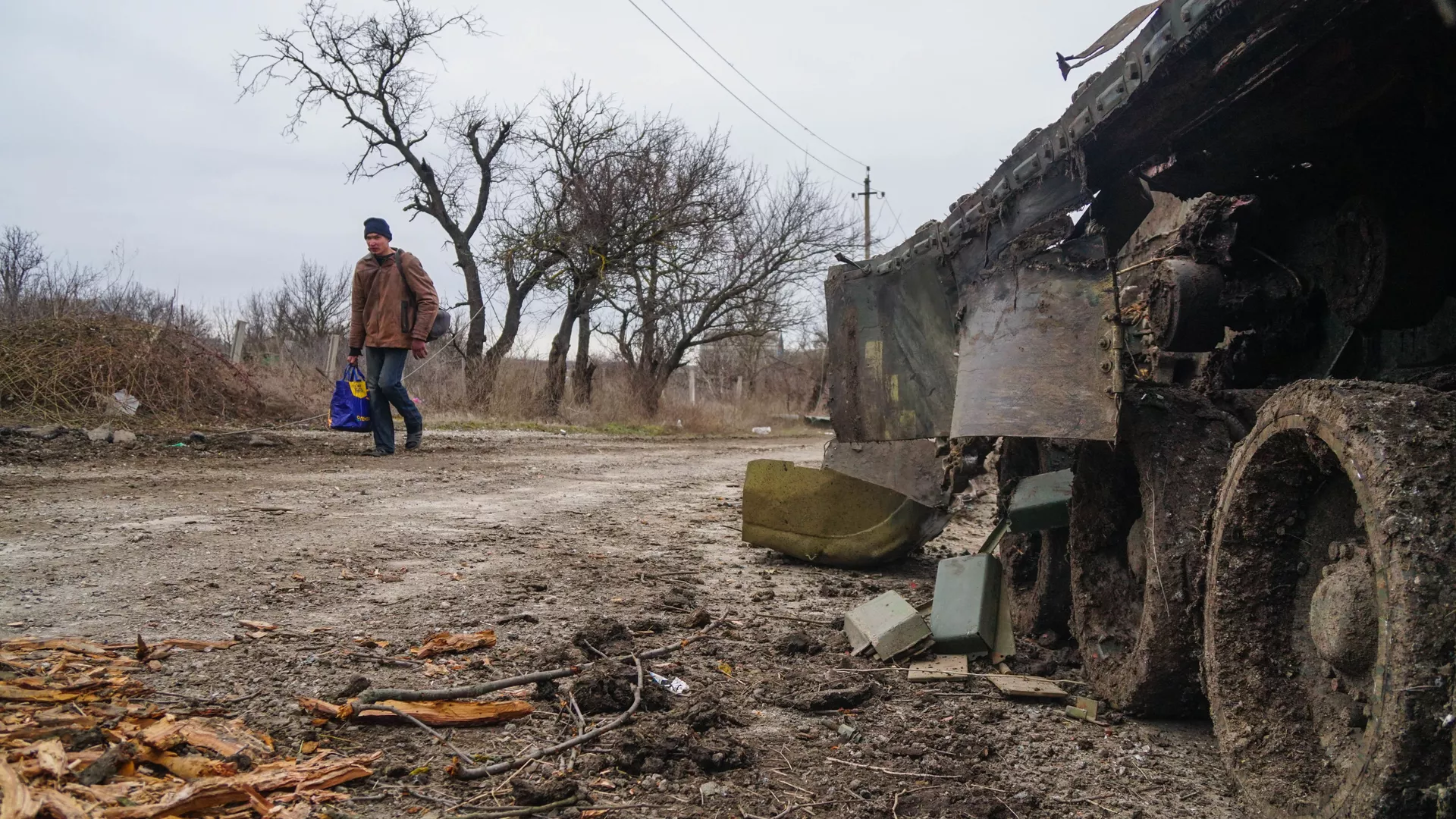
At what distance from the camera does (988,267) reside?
3275mm

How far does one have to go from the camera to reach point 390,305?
8195 millimetres

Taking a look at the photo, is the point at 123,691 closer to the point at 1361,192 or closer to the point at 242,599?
the point at 242,599

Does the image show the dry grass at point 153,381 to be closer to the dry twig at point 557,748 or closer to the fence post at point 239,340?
the fence post at point 239,340

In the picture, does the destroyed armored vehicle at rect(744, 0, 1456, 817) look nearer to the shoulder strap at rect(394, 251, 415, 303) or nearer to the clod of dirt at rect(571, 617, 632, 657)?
the clod of dirt at rect(571, 617, 632, 657)

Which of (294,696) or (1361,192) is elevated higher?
(1361,192)

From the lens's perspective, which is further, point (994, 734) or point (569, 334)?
point (569, 334)

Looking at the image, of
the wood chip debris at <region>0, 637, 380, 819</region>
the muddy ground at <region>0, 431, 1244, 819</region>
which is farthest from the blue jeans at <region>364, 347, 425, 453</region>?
the wood chip debris at <region>0, 637, 380, 819</region>

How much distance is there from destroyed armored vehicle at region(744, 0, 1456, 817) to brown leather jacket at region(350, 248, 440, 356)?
5.79 meters

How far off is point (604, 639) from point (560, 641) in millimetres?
149

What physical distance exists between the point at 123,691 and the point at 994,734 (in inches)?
87.1

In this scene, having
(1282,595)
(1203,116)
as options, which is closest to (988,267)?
(1203,116)

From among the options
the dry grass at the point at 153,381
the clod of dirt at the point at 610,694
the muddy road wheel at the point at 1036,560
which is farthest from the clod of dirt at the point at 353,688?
the dry grass at the point at 153,381

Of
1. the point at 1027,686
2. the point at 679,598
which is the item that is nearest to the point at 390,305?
the point at 679,598

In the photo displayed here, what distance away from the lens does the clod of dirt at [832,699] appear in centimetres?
268
